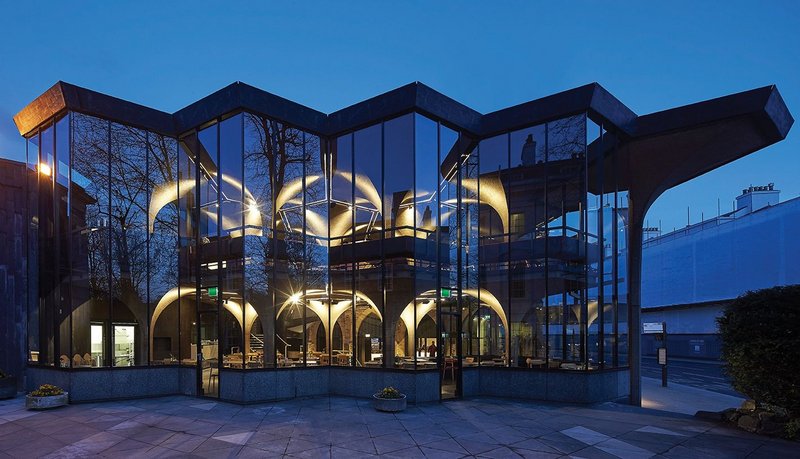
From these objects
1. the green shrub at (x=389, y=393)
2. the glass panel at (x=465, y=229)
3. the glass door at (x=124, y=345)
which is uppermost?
the glass panel at (x=465, y=229)

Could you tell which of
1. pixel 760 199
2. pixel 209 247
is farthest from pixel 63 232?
pixel 760 199

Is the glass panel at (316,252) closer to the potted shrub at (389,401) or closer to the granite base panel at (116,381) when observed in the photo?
the potted shrub at (389,401)

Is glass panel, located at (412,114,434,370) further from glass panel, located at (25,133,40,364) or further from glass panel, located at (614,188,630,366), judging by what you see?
glass panel, located at (25,133,40,364)

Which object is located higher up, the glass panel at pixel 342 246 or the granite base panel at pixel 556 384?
the glass panel at pixel 342 246

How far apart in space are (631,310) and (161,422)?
552 inches

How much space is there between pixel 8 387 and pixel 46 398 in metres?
3.15

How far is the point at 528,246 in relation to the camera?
15805 millimetres

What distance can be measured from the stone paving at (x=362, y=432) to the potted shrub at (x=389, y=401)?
276mm

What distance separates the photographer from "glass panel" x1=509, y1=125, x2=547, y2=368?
50.6 feet

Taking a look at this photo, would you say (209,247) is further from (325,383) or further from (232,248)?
(325,383)

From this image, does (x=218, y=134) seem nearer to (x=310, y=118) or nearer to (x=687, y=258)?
(x=310, y=118)

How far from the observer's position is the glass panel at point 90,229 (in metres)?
15.3

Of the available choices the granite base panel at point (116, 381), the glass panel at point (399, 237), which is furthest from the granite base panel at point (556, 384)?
the granite base panel at point (116, 381)

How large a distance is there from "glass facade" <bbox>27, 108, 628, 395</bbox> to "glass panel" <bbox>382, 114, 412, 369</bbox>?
46mm
